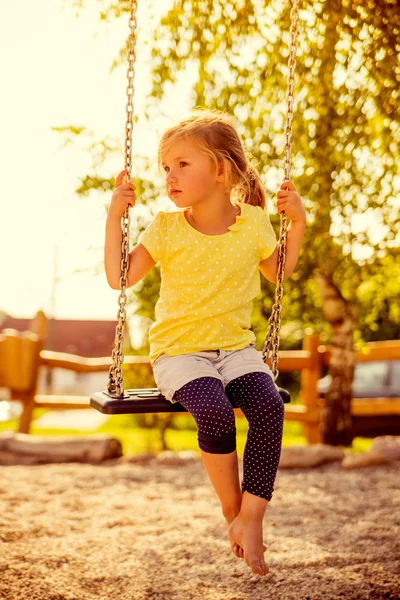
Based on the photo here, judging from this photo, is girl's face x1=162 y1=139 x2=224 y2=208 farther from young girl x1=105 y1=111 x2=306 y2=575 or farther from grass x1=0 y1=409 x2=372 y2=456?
grass x1=0 y1=409 x2=372 y2=456

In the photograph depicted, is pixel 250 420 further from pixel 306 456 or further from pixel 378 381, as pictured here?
pixel 378 381

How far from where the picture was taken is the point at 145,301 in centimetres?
704

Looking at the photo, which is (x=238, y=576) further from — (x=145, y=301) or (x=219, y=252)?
(x=145, y=301)

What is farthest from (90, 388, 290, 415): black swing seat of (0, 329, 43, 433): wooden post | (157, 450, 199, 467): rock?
(0, 329, 43, 433): wooden post

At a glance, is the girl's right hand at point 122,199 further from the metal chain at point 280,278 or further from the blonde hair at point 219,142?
the metal chain at point 280,278

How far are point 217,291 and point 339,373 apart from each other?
5.47m

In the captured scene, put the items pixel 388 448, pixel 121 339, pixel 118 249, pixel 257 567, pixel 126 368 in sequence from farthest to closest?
pixel 126 368
pixel 388 448
pixel 118 249
pixel 121 339
pixel 257 567

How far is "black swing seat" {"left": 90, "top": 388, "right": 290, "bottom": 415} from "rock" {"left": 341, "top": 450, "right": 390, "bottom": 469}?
12.6 feet

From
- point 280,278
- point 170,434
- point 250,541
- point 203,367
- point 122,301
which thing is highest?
point 280,278

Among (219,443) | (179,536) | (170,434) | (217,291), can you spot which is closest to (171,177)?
(217,291)

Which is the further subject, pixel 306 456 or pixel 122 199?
pixel 306 456

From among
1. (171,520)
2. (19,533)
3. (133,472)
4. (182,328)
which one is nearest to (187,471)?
(133,472)

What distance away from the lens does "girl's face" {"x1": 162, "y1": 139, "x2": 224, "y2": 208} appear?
112 inches

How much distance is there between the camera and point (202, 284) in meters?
2.87
